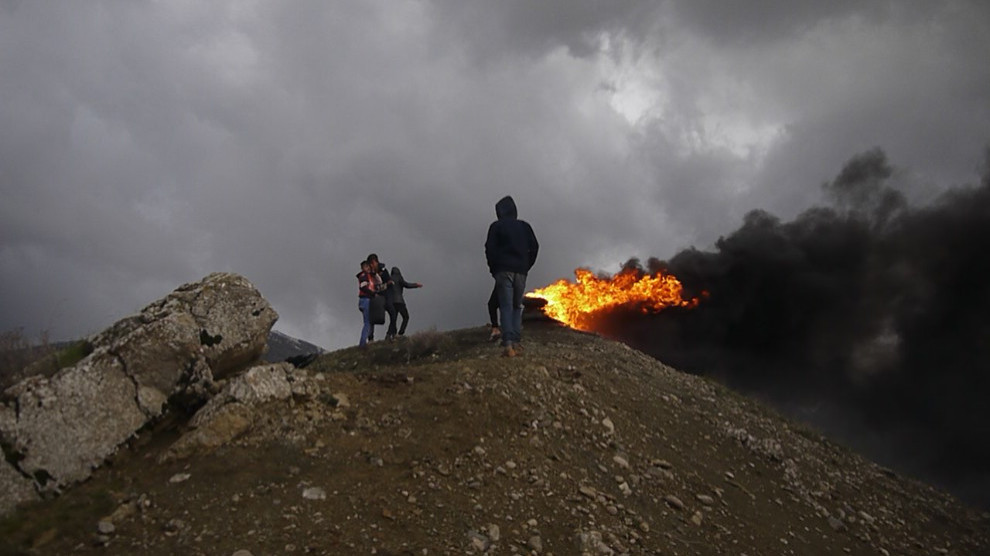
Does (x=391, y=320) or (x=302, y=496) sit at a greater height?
(x=391, y=320)

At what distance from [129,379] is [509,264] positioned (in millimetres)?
5936

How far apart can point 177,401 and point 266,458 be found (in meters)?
1.53

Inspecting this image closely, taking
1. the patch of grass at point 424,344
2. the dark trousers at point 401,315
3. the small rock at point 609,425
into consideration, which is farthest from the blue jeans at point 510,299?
the dark trousers at point 401,315

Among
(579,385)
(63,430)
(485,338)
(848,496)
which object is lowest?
(848,496)

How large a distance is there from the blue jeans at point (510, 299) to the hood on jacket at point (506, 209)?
46.9 inches

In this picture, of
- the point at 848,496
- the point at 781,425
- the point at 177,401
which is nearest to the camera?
the point at 177,401

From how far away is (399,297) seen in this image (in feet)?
60.5

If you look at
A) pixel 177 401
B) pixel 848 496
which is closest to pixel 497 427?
pixel 177 401

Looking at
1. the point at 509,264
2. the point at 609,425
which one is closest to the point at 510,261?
the point at 509,264

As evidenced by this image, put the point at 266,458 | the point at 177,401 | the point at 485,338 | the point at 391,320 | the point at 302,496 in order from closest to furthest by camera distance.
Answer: the point at 302,496
the point at 266,458
the point at 177,401
the point at 485,338
the point at 391,320

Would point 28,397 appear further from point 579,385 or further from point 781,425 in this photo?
point 781,425

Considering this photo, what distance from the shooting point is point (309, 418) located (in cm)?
648

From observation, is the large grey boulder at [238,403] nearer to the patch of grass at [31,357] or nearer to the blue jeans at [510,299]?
the patch of grass at [31,357]

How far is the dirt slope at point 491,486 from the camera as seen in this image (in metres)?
4.79
